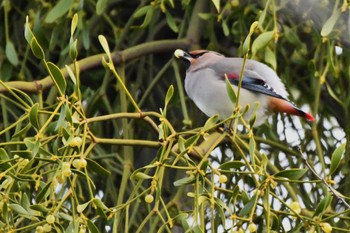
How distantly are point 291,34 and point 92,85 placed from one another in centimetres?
57

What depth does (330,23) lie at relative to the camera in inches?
82.4

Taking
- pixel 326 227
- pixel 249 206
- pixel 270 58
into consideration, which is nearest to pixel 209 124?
pixel 249 206

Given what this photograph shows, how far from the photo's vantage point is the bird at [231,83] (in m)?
2.37

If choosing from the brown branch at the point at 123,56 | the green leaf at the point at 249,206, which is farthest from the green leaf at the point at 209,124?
the brown branch at the point at 123,56

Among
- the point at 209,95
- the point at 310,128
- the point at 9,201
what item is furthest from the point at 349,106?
the point at 9,201

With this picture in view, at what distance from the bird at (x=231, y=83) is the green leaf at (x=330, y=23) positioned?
0.26m

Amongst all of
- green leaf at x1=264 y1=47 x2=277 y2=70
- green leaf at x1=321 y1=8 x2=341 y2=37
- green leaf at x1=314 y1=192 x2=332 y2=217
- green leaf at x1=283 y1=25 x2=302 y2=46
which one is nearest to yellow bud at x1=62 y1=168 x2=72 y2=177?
green leaf at x1=314 y1=192 x2=332 y2=217

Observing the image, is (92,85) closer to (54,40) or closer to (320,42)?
(54,40)

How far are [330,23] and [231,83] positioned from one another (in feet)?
1.30

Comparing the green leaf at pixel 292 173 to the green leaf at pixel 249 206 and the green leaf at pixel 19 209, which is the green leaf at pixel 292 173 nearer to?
the green leaf at pixel 249 206

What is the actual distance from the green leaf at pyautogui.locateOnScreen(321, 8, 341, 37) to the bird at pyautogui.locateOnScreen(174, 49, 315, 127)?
0.26m

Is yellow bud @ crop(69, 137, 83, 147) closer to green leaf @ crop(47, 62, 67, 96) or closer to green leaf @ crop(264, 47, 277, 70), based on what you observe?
green leaf @ crop(47, 62, 67, 96)

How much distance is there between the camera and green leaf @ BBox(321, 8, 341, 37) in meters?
2.08

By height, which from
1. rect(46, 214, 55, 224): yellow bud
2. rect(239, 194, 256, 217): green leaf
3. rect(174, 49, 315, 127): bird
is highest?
rect(239, 194, 256, 217): green leaf
